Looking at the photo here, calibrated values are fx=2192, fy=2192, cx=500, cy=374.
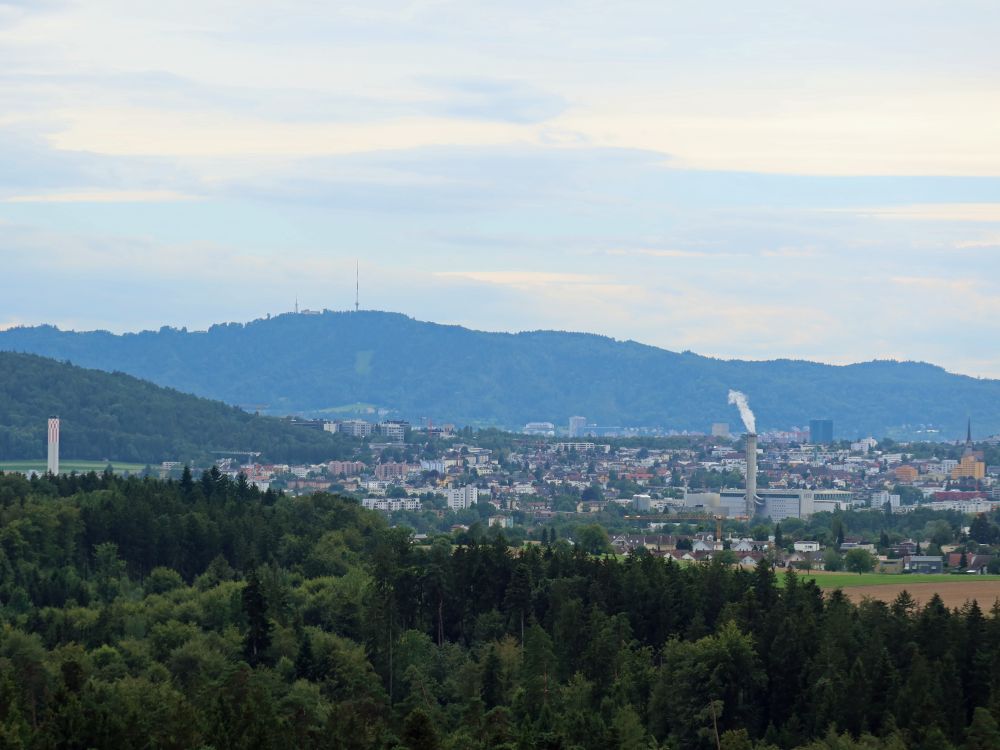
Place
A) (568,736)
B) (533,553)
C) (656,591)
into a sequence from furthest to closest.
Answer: (533,553) < (656,591) < (568,736)

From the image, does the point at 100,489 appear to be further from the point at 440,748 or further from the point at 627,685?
the point at 440,748

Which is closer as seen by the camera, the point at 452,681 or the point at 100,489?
the point at 452,681

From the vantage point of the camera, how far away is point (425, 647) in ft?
306

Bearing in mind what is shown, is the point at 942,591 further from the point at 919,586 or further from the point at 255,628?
the point at 255,628

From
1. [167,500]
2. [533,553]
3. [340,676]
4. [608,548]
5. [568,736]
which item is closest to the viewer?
[568,736]

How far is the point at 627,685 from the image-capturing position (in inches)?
Answer: 3159

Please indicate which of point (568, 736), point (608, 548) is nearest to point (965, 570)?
point (608, 548)

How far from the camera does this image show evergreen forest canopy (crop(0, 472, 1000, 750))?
69.6 meters

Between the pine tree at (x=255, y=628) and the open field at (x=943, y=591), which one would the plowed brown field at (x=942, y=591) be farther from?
the pine tree at (x=255, y=628)

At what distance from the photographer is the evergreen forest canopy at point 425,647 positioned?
228 feet

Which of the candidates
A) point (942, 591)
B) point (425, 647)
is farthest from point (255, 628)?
point (942, 591)

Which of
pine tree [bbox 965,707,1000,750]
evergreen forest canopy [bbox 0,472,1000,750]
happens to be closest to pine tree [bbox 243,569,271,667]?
evergreen forest canopy [bbox 0,472,1000,750]

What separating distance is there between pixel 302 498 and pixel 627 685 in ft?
169

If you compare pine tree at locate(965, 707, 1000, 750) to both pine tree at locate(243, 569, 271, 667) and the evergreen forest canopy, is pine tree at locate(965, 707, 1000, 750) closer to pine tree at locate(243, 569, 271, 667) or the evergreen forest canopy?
the evergreen forest canopy
